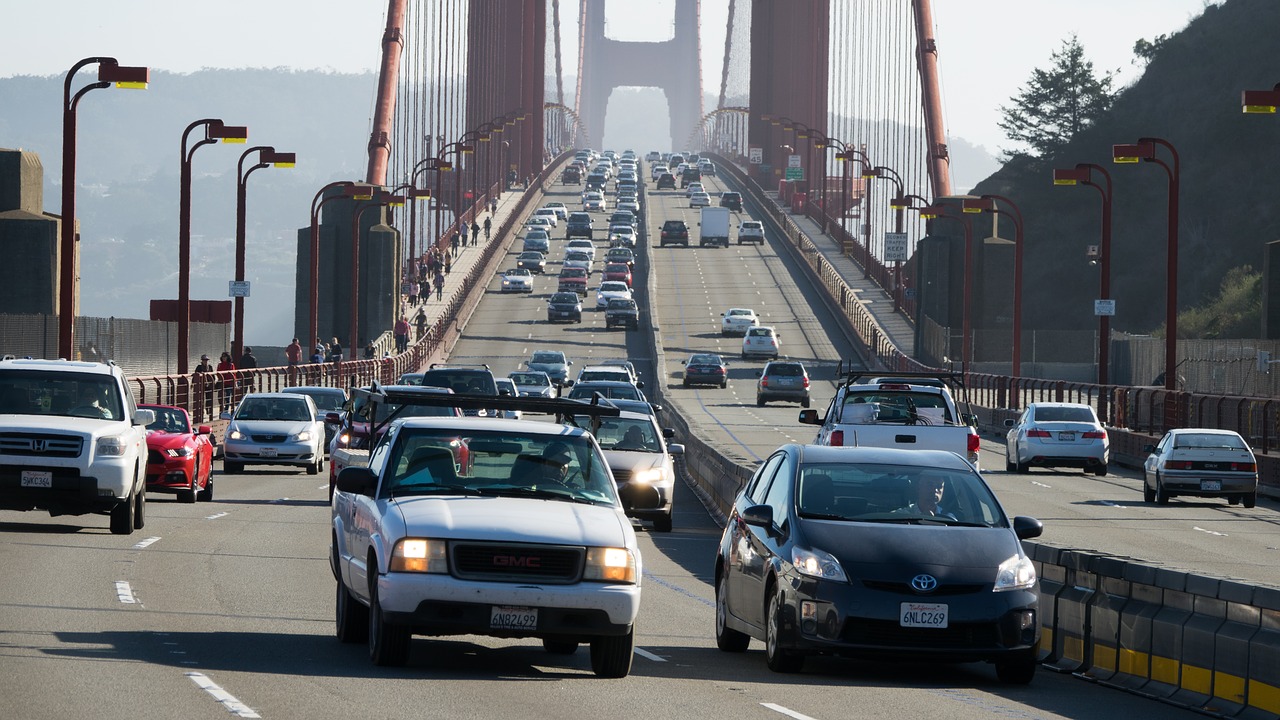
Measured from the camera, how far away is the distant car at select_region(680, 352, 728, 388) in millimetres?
74750

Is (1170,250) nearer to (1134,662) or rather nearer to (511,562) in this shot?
(1134,662)

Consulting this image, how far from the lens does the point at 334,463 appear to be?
25.0 metres

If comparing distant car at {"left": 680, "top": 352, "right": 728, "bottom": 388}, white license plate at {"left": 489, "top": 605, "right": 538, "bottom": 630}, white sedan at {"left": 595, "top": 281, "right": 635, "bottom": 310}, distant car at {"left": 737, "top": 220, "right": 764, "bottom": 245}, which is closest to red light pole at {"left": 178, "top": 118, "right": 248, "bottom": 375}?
distant car at {"left": 680, "top": 352, "right": 728, "bottom": 388}

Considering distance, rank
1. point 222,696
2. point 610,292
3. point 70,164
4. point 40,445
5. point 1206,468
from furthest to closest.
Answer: point 610,292, point 1206,468, point 70,164, point 40,445, point 222,696

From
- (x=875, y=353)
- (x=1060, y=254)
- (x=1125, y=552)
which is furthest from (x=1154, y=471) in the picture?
(x=1060, y=254)

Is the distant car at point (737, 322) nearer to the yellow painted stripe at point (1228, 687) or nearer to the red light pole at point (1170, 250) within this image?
the red light pole at point (1170, 250)

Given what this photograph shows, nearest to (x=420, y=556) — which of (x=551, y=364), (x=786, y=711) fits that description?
(x=786, y=711)

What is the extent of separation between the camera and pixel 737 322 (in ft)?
305

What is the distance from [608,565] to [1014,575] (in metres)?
2.37

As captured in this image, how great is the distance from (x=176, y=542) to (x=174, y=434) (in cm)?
650

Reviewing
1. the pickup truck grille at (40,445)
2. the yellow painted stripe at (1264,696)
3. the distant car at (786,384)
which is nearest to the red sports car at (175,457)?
the pickup truck grille at (40,445)

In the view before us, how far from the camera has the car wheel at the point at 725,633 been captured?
527 inches

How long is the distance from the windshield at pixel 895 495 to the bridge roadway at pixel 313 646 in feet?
3.22

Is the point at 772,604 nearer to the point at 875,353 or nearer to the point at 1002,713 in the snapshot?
the point at 1002,713
